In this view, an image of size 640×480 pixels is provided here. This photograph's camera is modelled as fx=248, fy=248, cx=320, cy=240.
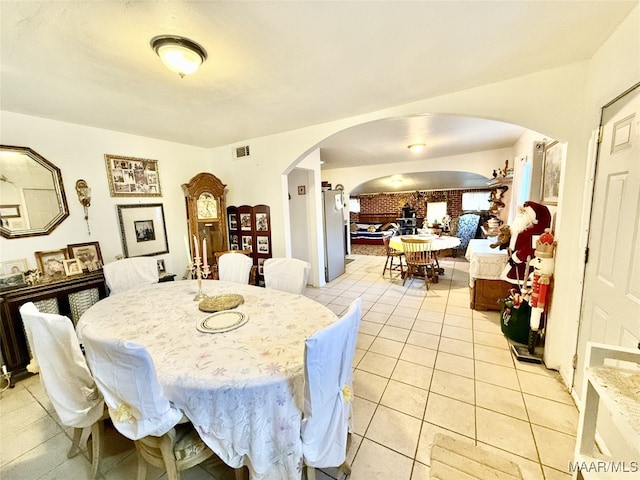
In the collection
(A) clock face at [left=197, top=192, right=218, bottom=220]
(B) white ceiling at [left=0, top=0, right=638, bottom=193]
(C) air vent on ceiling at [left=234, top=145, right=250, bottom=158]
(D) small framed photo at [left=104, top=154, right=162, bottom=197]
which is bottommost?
(A) clock face at [left=197, top=192, right=218, bottom=220]

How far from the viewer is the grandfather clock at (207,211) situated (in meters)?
3.39

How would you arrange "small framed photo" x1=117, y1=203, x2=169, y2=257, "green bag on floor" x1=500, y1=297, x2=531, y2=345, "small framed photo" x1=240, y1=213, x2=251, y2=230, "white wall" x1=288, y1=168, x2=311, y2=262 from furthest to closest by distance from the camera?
"white wall" x1=288, y1=168, x2=311, y2=262 → "small framed photo" x1=240, y1=213, x2=251, y2=230 → "small framed photo" x1=117, y1=203, x2=169, y2=257 → "green bag on floor" x1=500, y1=297, x2=531, y2=345

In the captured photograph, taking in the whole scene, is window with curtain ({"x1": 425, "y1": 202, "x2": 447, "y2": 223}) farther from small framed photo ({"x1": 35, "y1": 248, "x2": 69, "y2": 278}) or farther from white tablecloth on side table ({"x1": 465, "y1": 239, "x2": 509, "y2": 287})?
small framed photo ({"x1": 35, "y1": 248, "x2": 69, "y2": 278})

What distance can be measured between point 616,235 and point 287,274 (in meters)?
2.18

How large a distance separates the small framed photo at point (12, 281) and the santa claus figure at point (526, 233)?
14.8 ft

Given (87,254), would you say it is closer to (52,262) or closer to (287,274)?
(52,262)

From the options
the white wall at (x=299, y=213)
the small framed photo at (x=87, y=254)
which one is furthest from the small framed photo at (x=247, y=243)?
the small framed photo at (x=87, y=254)

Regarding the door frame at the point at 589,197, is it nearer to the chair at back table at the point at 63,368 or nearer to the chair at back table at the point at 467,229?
the chair at back table at the point at 63,368

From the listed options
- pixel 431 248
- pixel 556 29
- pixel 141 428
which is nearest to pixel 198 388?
pixel 141 428

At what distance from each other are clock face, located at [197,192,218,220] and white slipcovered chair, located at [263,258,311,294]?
5.81 feet

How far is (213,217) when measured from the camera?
3.70m

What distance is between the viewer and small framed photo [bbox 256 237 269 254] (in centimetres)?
373

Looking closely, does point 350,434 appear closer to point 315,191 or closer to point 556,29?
point 556,29

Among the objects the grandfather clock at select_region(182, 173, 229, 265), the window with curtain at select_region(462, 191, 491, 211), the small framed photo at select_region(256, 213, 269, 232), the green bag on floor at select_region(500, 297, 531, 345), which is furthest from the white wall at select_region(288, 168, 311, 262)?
the window with curtain at select_region(462, 191, 491, 211)
